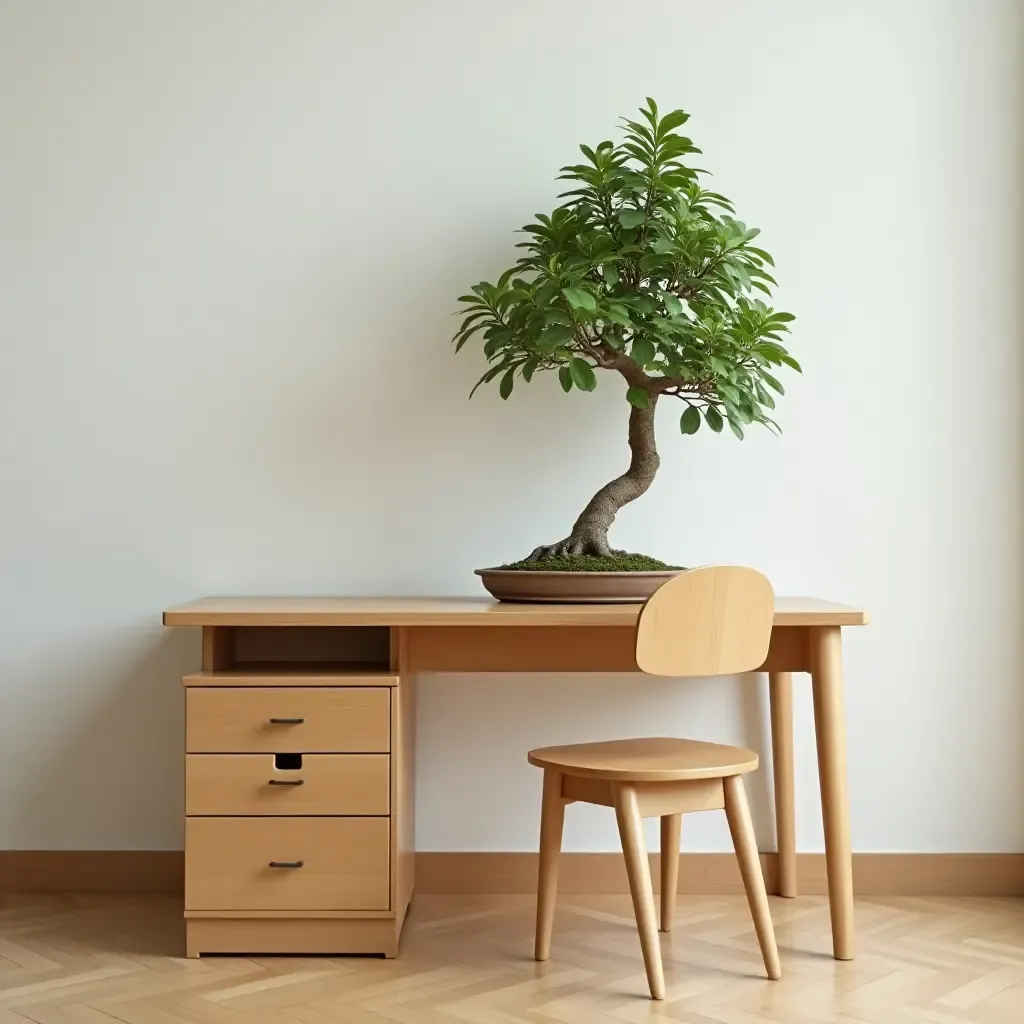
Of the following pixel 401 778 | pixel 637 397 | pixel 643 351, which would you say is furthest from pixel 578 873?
pixel 643 351

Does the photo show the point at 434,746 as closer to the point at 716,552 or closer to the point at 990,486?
the point at 716,552

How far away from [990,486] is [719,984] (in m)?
1.36

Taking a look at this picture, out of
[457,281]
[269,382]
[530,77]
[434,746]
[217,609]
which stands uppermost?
[530,77]

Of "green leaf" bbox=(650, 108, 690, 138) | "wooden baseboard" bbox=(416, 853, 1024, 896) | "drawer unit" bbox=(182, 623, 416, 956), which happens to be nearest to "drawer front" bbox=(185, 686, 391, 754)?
"drawer unit" bbox=(182, 623, 416, 956)

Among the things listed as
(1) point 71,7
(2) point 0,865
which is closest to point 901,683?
(2) point 0,865

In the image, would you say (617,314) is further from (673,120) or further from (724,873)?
(724,873)

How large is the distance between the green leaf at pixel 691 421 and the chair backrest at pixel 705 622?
0.48m

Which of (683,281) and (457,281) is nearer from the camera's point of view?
(683,281)

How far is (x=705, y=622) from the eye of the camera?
2.16 m

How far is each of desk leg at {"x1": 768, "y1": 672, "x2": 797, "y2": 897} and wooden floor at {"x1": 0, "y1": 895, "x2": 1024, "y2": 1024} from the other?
71 millimetres

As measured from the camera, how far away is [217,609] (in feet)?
7.84

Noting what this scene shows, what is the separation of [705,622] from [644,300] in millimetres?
713

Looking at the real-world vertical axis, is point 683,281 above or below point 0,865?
above

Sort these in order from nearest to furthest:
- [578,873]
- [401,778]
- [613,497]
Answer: [401,778], [613,497], [578,873]
